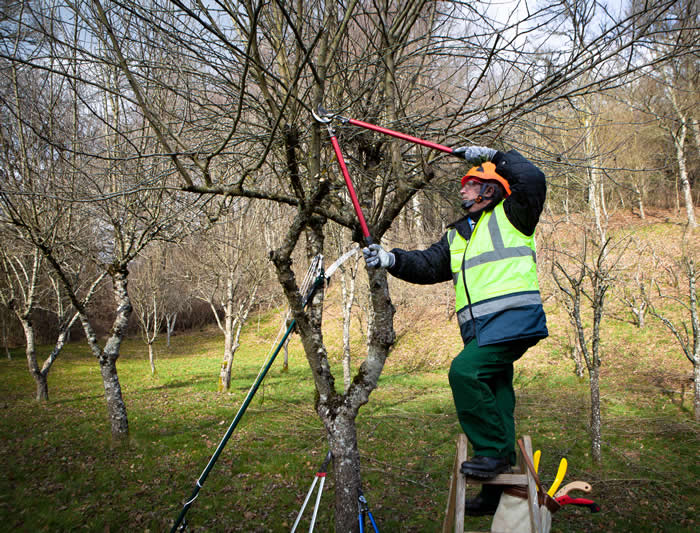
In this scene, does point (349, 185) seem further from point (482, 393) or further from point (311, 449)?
point (311, 449)

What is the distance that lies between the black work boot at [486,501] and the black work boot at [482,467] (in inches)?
14.1

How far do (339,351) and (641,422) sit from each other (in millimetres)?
13889

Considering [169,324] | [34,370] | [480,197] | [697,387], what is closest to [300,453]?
[480,197]

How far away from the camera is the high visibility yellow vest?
263cm

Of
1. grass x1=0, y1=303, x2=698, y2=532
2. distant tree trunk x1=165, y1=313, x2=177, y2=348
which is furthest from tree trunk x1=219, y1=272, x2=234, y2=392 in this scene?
distant tree trunk x1=165, y1=313, x2=177, y2=348

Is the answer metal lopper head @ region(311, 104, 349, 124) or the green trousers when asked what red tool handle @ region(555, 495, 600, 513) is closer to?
the green trousers

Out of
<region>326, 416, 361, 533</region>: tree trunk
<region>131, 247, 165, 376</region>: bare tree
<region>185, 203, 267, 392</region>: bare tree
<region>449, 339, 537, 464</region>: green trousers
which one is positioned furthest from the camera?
<region>131, 247, 165, 376</region>: bare tree

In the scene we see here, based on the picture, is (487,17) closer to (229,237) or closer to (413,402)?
(413,402)

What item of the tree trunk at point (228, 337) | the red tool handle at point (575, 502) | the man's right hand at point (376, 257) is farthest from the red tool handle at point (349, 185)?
the tree trunk at point (228, 337)

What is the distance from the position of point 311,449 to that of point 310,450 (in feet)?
0.19

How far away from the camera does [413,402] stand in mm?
11727

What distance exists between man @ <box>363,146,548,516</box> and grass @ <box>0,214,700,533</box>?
3.49 m

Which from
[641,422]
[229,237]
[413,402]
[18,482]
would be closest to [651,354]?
[641,422]

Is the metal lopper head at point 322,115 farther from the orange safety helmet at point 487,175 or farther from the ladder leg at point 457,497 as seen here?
the ladder leg at point 457,497
